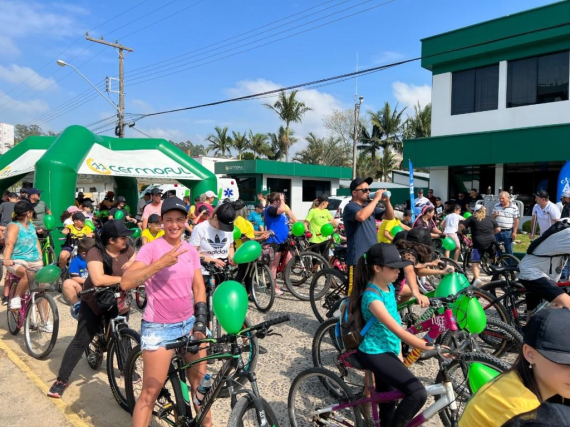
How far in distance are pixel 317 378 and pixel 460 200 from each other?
16818mm

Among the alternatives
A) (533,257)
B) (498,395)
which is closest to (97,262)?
(498,395)

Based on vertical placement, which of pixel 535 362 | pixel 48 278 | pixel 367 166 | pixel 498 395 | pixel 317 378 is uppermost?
pixel 367 166

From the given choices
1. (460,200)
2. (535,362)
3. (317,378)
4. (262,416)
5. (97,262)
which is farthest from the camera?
(460,200)

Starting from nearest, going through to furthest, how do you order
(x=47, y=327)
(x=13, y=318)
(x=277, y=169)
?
(x=47, y=327) → (x=13, y=318) → (x=277, y=169)

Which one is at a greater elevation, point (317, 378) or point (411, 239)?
point (411, 239)

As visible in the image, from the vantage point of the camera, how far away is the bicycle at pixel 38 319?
4.79 metres

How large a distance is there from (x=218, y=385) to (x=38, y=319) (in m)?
3.64

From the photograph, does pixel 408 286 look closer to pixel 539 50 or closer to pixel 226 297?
pixel 226 297

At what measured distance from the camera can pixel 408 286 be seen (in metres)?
4.05

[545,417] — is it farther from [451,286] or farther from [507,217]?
[507,217]

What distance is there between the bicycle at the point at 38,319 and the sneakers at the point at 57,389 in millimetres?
1048

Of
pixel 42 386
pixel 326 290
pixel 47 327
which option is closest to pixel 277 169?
pixel 326 290

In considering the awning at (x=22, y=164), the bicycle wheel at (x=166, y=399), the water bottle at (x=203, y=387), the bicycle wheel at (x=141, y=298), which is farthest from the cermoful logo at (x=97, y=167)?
the water bottle at (x=203, y=387)

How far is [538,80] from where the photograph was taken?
1642 centimetres
